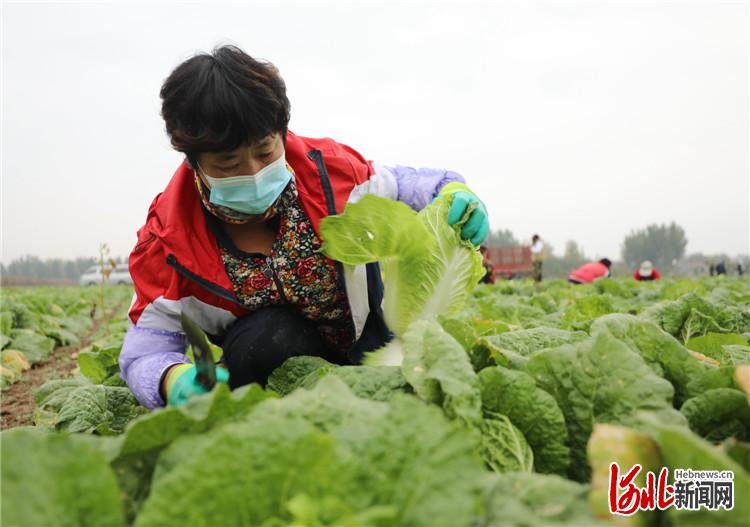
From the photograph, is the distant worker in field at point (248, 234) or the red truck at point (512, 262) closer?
the distant worker in field at point (248, 234)

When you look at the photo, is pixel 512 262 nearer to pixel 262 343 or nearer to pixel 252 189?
pixel 262 343

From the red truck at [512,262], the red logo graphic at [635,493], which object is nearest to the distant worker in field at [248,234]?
the red logo graphic at [635,493]

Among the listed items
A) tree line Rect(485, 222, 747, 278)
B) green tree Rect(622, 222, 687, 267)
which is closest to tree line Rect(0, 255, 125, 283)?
tree line Rect(485, 222, 747, 278)

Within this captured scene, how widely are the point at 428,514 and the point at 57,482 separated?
0.61m

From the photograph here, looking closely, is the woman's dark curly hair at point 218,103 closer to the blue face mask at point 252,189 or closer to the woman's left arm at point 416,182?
the blue face mask at point 252,189

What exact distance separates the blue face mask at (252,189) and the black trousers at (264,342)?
1.81 feet

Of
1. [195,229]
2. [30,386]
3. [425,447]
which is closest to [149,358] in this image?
[195,229]

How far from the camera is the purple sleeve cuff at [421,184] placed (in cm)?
283

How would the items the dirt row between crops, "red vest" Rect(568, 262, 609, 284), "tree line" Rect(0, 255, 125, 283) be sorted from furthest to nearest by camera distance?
"tree line" Rect(0, 255, 125, 283) → "red vest" Rect(568, 262, 609, 284) → the dirt row between crops

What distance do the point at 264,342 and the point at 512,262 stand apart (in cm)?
3471

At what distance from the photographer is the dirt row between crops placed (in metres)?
4.69

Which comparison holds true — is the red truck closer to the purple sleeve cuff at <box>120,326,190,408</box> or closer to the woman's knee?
the woman's knee

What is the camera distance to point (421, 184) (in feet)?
9.41

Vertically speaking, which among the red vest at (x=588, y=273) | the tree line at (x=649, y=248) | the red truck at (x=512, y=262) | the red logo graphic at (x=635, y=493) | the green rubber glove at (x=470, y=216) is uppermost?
the green rubber glove at (x=470, y=216)
